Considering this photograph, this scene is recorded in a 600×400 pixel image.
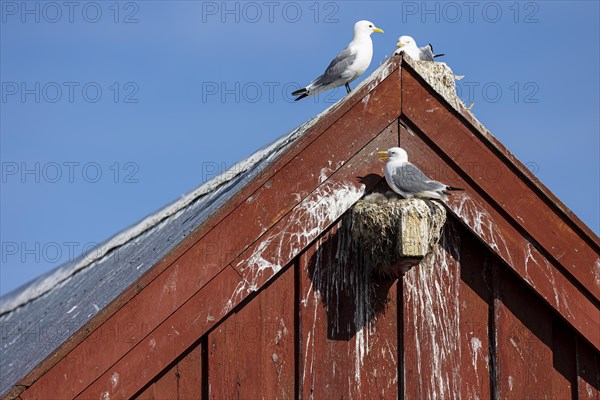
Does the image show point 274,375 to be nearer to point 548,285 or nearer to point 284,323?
point 284,323

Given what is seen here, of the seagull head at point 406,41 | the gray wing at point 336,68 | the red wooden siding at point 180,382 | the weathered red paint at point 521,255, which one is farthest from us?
the seagull head at point 406,41

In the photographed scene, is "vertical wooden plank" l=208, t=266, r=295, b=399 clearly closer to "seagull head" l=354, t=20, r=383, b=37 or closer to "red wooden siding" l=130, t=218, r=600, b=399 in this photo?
"red wooden siding" l=130, t=218, r=600, b=399

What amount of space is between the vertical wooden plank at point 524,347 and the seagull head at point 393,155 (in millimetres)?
918

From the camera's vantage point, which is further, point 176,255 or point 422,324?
point 422,324

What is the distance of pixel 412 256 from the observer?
6723mm

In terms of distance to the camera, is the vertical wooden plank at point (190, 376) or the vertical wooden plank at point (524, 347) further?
the vertical wooden plank at point (524, 347)

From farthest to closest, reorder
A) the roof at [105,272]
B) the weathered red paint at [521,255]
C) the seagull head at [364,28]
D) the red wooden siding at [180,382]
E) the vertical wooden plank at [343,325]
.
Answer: the seagull head at [364,28], the roof at [105,272], the weathered red paint at [521,255], the vertical wooden plank at [343,325], the red wooden siding at [180,382]

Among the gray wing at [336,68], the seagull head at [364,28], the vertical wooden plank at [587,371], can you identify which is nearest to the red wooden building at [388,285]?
the vertical wooden plank at [587,371]

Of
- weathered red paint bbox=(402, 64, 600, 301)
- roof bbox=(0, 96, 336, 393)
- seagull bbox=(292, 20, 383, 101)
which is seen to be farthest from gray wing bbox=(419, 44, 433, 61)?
weathered red paint bbox=(402, 64, 600, 301)

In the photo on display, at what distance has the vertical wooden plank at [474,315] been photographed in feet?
23.5

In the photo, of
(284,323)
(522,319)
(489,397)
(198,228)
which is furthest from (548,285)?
(198,228)

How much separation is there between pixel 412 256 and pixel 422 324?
2.14 feet

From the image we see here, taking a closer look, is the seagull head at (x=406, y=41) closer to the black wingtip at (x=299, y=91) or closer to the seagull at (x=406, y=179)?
the black wingtip at (x=299, y=91)

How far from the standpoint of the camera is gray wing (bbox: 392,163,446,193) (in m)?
6.92
